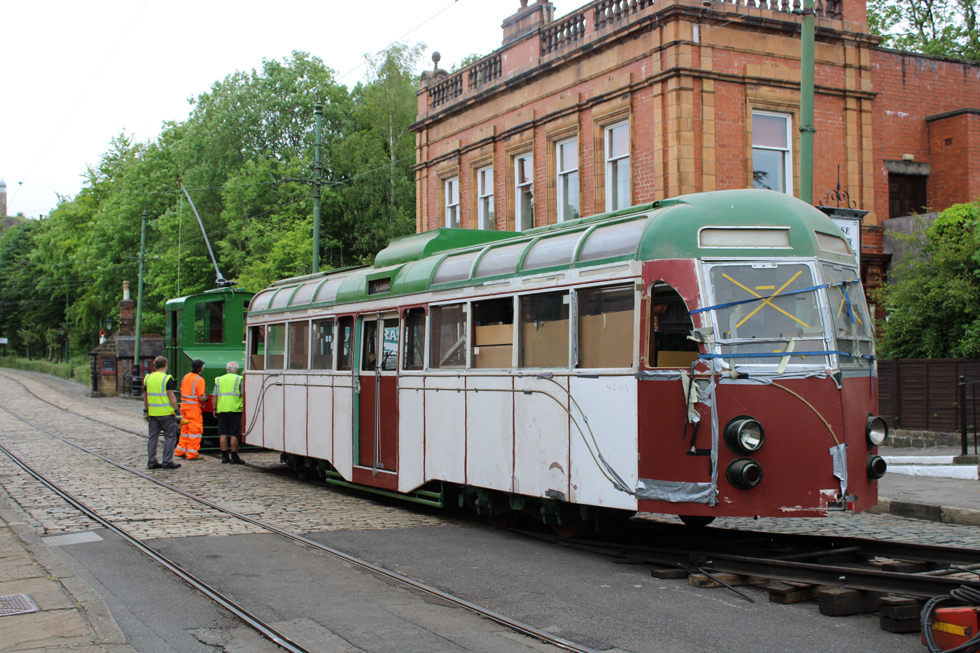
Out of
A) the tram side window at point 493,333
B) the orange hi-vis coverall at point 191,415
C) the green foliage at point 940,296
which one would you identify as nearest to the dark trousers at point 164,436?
the orange hi-vis coverall at point 191,415

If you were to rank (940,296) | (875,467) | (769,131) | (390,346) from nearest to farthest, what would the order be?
(875,467)
(390,346)
(940,296)
(769,131)

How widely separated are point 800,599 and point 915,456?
346 inches

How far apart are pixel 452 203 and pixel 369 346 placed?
50.6 feet

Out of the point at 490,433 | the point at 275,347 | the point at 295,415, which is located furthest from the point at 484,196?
the point at 490,433

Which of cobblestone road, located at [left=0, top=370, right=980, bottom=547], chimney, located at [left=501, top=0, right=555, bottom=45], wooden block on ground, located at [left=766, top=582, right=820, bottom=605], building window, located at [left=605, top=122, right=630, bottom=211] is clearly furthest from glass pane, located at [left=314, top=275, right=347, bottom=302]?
chimney, located at [left=501, top=0, right=555, bottom=45]

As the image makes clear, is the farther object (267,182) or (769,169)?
(267,182)

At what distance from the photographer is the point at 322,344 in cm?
1362

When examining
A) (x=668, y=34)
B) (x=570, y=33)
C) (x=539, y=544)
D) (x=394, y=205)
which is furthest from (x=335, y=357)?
(x=394, y=205)

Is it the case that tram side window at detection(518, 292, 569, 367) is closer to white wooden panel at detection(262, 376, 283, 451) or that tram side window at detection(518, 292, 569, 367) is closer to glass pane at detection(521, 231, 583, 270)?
glass pane at detection(521, 231, 583, 270)

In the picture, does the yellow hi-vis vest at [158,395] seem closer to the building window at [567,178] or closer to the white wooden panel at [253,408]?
the white wooden panel at [253,408]

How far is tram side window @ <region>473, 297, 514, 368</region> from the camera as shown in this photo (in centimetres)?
952

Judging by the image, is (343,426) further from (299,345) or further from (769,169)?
(769,169)

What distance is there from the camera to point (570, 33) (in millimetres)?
21781

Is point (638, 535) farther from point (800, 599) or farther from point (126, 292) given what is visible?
point (126, 292)
